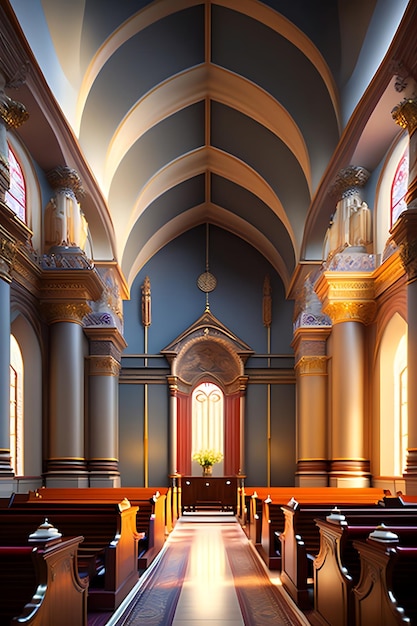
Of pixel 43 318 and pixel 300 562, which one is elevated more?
pixel 43 318

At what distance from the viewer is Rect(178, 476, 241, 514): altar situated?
67.4 feet

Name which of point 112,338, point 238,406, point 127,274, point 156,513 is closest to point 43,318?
point 112,338

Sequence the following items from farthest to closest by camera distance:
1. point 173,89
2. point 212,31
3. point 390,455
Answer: point 173,89 → point 212,31 → point 390,455

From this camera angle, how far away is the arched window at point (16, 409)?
46.5 ft

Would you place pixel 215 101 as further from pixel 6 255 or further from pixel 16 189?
pixel 6 255

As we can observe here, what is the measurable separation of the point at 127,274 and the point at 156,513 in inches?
508

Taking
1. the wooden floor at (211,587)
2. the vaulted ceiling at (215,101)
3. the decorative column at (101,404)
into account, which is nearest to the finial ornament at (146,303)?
the vaulted ceiling at (215,101)

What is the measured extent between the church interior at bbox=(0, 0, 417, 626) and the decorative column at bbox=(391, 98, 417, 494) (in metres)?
0.04

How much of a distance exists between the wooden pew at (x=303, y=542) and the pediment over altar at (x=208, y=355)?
49.4ft

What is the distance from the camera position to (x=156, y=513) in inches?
429

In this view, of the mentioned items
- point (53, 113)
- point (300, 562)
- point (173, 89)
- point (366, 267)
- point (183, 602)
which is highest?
point (173, 89)

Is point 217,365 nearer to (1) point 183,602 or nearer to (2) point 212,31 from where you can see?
(2) point 212,31

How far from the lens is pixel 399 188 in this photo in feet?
45.6

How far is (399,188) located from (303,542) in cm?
846
